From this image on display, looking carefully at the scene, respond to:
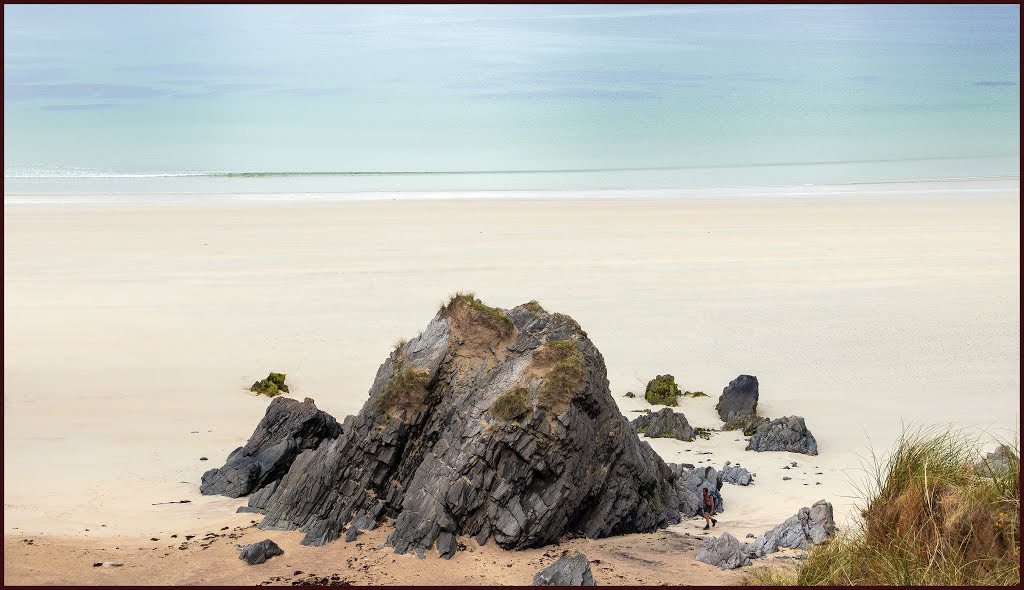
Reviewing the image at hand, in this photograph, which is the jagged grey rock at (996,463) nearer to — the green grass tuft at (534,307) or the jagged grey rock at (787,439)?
the jagged grey rock at (787,439)

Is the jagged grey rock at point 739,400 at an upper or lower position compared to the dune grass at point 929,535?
upper

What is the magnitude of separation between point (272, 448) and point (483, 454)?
11.3 feet

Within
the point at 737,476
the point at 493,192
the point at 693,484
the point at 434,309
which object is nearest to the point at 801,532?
the point at 693,484

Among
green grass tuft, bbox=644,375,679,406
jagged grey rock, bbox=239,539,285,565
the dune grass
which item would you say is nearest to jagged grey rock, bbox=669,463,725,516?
the dune grass

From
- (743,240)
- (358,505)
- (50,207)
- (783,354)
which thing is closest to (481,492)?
(358,505)

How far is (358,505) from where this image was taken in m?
Answer: 10.8

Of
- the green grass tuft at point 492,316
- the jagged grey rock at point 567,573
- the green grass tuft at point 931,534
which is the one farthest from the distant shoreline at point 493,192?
the jagged grey rock at point 567,573

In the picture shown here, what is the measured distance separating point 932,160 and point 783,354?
55.1 meters

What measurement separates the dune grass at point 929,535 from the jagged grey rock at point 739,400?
5.92 metres

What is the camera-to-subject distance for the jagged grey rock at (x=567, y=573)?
9305 millimetres

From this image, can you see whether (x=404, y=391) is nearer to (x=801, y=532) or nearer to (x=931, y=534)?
(x=801, y=532)

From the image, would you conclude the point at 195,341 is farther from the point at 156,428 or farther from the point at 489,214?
the point at 489,214

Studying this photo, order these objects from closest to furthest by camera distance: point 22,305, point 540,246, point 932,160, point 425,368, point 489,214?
point 425,368, point 22,305, point 540,246, point 489,214, point 932,160

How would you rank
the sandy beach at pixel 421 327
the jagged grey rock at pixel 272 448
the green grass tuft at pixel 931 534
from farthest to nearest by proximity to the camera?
the jagged grey rock at pixel 272 448 < the sandy beach at pixel 421 327 < the green grass tuft at pixel 931 534
